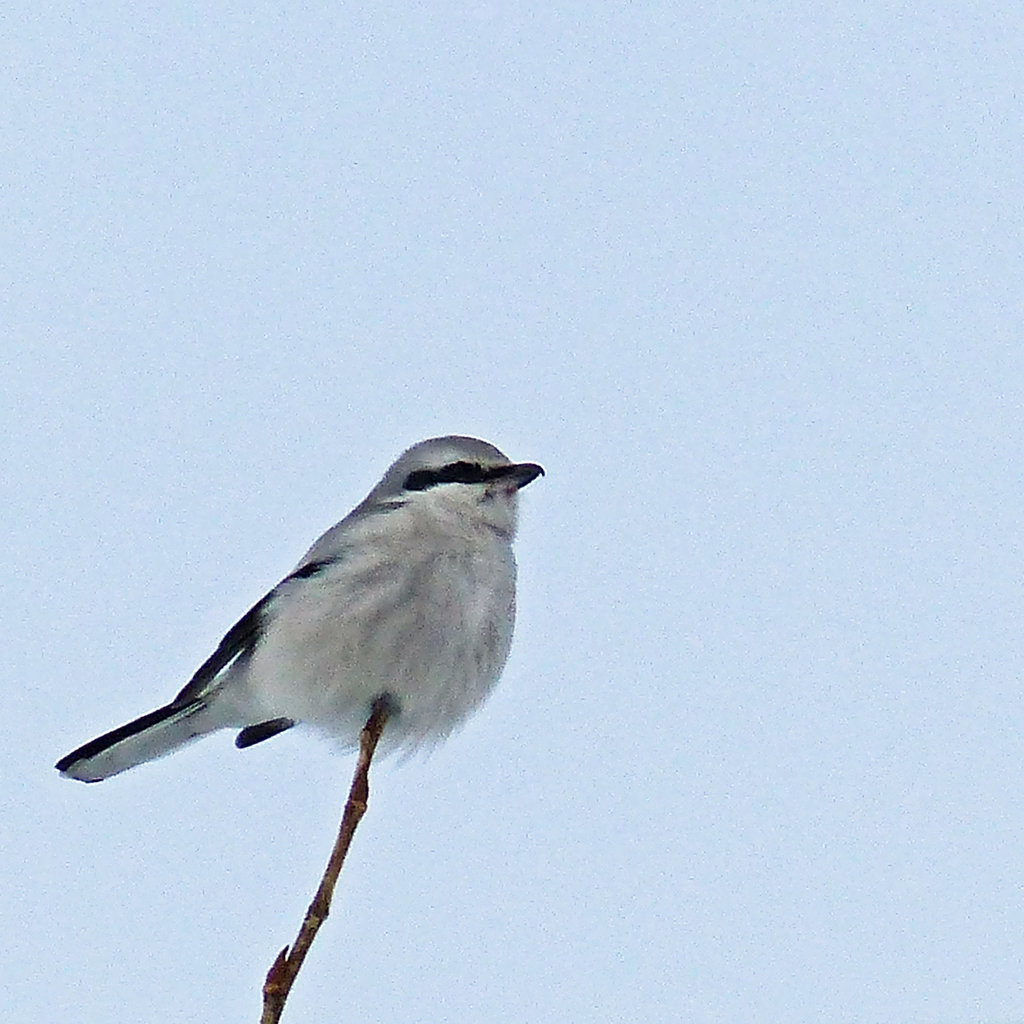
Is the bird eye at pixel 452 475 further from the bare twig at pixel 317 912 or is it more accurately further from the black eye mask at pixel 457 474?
the bare twig at pixel 317 912

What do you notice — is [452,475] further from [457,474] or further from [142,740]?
[142,740]

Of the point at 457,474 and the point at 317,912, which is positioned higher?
the point at 457,474

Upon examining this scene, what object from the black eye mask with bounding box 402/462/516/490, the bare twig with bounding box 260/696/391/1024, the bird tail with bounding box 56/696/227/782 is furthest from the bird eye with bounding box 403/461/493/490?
the bare twig with bounding box 260/696/391/1024

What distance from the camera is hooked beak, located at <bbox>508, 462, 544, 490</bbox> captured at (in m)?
5.07

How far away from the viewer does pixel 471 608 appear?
14.8 ft

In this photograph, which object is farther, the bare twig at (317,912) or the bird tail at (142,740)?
the bird tail at (142,740)

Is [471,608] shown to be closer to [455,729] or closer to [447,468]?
[455,729]

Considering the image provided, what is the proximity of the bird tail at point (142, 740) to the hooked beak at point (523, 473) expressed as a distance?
120cm

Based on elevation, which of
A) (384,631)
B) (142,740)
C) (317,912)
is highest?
(384,631)

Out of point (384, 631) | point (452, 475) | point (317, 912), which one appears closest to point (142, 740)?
point (384, 631)

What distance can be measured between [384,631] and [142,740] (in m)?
0.98

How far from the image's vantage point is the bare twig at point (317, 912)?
88.9 inches

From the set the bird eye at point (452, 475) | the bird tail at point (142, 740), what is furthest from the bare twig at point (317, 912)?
the bird eye at point (452, 475)

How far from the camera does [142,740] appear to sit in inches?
192
